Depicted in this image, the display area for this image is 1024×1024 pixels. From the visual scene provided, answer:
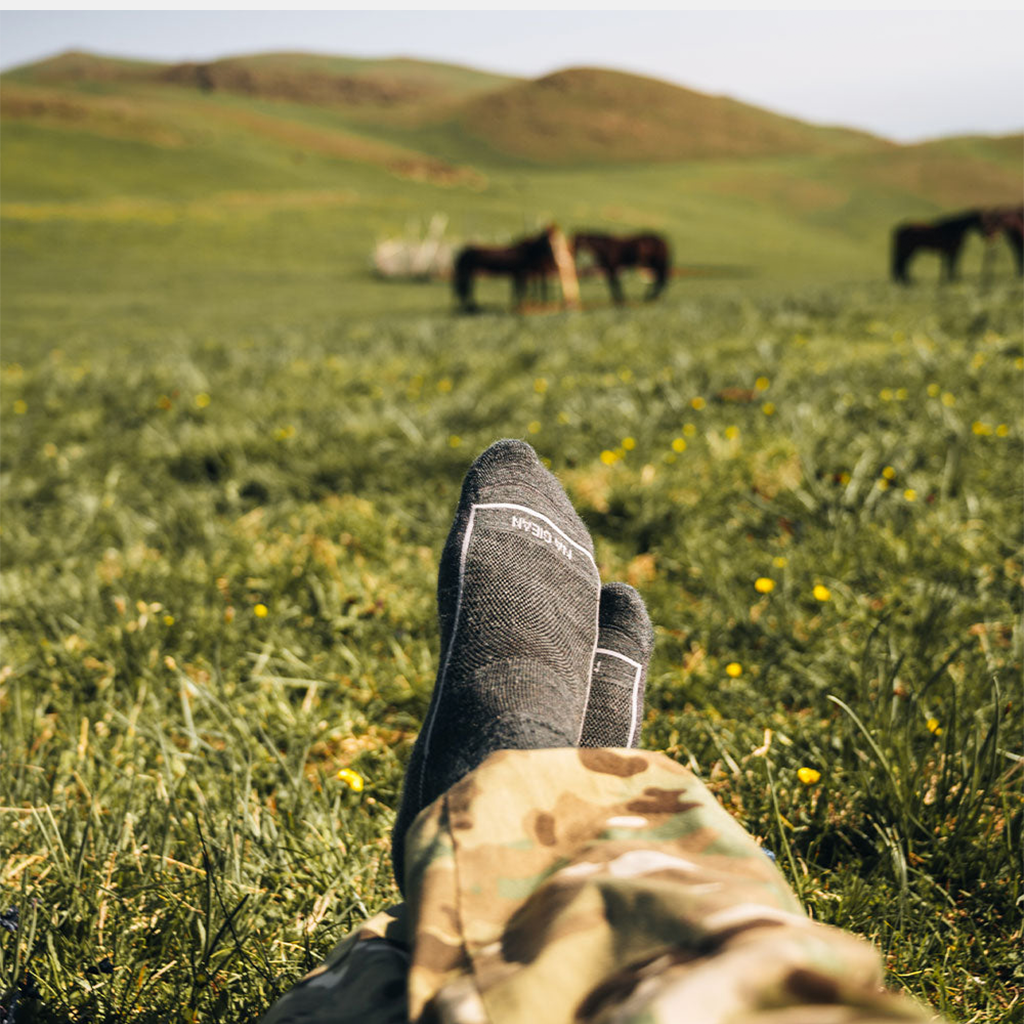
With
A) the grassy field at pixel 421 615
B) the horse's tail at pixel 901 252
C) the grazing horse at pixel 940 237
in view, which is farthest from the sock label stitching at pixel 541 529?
the horse's tail at pixel 901 252

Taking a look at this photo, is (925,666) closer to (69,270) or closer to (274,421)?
(274,421)

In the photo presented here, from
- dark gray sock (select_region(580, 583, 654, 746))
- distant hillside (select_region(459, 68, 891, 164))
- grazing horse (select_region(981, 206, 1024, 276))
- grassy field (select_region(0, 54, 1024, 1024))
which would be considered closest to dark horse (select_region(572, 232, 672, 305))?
grazing horse (select_region(981, 206, 1024, 276))

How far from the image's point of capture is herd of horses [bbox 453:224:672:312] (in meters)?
13.8

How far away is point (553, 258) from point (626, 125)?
89948mm

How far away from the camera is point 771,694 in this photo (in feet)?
7.11

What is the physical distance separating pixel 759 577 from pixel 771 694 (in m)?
0.56

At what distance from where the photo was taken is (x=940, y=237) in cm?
1488

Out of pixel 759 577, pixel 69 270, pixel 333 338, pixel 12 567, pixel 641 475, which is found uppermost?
pixel 69 270

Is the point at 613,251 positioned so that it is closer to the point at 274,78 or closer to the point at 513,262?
the point at 513,262

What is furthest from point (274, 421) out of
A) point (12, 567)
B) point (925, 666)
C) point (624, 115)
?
point (624, 115)

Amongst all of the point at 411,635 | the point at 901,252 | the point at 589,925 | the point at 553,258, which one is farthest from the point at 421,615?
the point at 901,252

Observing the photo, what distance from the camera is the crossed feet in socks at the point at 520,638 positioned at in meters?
1.38

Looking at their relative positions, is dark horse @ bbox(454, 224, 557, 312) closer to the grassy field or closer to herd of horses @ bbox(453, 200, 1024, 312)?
herd of horses @ bbox(453, 200, 1024, 312)

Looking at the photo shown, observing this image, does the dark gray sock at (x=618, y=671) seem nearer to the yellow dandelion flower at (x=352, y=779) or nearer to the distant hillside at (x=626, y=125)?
the yellow dandelion flower at (x=352, y=779)
